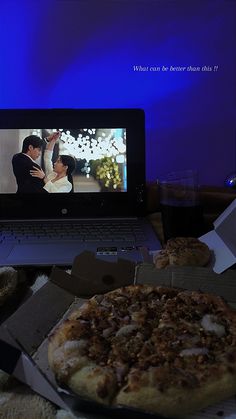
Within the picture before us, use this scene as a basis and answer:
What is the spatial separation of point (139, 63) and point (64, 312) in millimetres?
990

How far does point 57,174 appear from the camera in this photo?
1.34 metres

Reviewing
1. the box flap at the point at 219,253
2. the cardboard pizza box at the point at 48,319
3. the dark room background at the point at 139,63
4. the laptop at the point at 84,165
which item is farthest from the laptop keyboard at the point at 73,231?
the dark room background at the point at 139,63

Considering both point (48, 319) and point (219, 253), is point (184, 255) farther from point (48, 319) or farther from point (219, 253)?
point (48, 319)

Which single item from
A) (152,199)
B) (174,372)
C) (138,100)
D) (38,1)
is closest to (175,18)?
(138,100)

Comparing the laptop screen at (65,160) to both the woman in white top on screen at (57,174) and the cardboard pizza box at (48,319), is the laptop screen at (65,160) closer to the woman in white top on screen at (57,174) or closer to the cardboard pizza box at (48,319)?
the woman in white top on screen at (57,174)

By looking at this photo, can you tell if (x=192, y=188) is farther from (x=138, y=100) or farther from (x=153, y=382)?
(x=153, y=382)

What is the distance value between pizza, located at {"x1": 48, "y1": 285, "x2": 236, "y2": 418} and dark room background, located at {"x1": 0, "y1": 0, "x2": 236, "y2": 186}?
87 centimetres

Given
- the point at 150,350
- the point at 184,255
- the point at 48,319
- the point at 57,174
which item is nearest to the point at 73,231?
the point at 57,174

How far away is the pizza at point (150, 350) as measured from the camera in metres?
0.55

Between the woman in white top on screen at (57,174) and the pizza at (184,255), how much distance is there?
1.54 feet

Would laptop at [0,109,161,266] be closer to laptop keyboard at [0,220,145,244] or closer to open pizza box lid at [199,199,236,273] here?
laptop keyboard at [0,220,145,244]

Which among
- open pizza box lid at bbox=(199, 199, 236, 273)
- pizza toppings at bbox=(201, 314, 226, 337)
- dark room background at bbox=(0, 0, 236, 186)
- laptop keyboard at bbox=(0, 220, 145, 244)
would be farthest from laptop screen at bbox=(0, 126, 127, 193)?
pizza toppings at bbox=(201, 314, 226, 337)

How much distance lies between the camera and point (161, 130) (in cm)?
154

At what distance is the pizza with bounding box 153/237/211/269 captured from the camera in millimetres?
Result: 910
